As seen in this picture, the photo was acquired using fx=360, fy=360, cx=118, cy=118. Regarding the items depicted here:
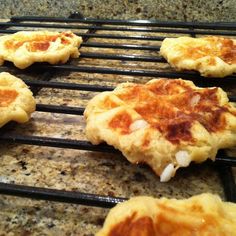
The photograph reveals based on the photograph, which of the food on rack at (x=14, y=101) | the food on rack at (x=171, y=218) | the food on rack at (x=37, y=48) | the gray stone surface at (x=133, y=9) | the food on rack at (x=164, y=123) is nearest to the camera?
the food on rack at (x=171, y=218)

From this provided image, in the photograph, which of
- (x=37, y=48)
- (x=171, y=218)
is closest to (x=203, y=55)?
(x=37, y=48)

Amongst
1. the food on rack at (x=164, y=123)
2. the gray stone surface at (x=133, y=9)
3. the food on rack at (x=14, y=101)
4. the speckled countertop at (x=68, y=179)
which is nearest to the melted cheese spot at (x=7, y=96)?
the food on rack at (x=14, y=101)

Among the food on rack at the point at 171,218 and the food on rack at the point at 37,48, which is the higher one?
the food on rack at the point at 171,218

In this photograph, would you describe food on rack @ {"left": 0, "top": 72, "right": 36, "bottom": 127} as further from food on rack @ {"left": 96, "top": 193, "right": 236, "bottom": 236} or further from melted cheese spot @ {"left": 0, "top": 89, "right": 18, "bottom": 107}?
food on rack @ {"left": 96, "top": 193, "right": 236, "bottom": 236}

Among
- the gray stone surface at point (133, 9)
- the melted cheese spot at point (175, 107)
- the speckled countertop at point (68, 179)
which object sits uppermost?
the melted cheese spot at point (175, 107)

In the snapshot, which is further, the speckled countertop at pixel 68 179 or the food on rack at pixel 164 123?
the food on rack at pixel 164 123

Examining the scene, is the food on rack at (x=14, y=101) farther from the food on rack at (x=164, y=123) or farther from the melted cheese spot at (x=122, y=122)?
the melted cheese spot at (x=122, y=122)

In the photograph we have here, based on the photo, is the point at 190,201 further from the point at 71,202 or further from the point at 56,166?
the point at 56,166
